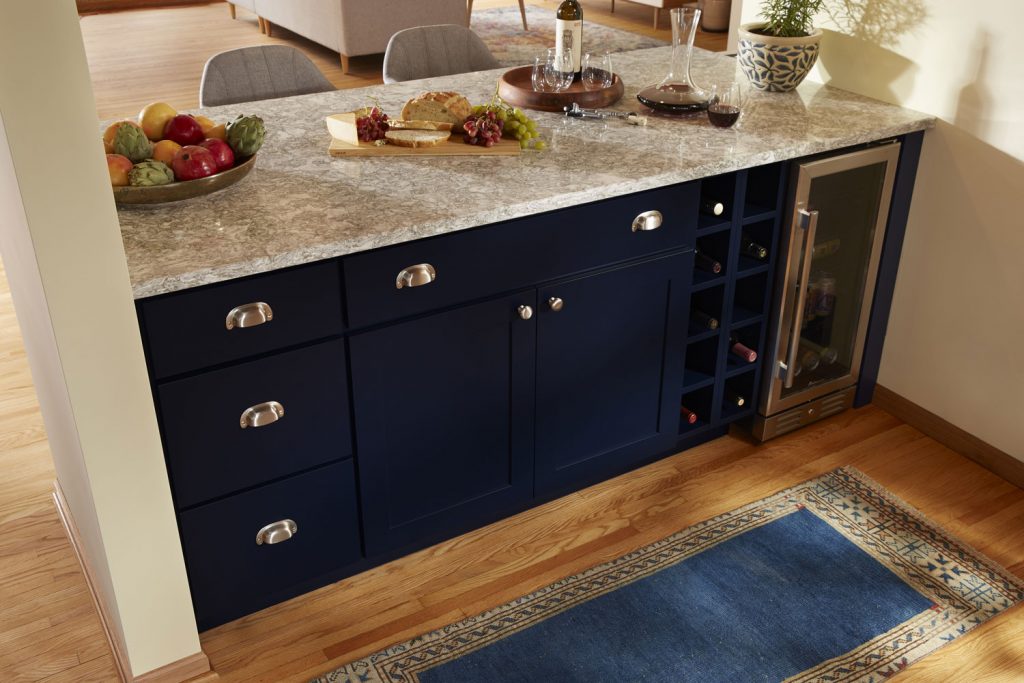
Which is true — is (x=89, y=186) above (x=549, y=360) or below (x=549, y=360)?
above

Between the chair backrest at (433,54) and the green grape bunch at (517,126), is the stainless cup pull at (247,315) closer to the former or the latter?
the green grape bunch at (517,126)

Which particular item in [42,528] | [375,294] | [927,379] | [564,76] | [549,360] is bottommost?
[42,528]

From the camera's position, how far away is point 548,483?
2.57m

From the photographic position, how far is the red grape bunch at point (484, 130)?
240 centimetres

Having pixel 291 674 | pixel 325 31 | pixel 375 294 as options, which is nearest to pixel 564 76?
pixel 375 294

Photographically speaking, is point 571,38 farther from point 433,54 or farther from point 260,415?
point 260,415

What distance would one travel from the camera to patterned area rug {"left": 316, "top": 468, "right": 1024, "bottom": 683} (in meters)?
2.16

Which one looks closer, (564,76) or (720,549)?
(720,549)

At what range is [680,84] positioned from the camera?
110 inches

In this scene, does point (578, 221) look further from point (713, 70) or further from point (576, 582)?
point (713, 70)

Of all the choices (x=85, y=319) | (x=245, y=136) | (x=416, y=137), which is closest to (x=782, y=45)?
(x=416, y=137)

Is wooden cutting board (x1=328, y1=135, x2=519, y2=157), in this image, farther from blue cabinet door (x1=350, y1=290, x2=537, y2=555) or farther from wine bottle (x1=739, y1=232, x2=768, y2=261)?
wine bottle (x1=739, y1=232, x2=768, y2=261)

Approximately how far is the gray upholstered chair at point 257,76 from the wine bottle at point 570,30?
2.48 ft

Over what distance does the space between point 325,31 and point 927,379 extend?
4598 millimetres
